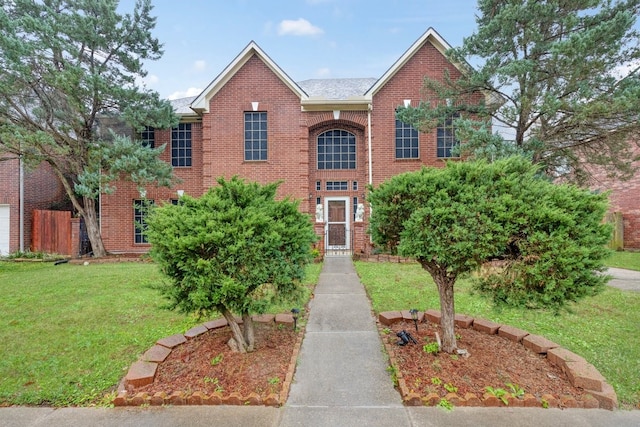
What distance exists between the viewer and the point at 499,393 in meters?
2.97

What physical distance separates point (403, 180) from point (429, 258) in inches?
34.3

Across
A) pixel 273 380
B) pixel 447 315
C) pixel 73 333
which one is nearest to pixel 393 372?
pixel 447 315

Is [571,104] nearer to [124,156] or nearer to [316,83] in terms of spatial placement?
[316,83]

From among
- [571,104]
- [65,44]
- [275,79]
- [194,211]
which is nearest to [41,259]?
[65,44]

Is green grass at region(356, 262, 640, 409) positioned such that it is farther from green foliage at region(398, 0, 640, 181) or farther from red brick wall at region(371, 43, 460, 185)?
red brick wall at region(371, 43, 460, 185)

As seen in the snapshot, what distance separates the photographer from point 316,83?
626 inches

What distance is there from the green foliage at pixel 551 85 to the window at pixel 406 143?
4.83 ft

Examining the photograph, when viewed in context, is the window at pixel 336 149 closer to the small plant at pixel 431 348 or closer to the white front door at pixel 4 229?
the small plant at pixel 431 348

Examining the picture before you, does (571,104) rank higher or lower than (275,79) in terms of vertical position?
lower

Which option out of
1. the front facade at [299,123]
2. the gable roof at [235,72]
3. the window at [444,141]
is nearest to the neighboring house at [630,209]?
the window at [444,141]

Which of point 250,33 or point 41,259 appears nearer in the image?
point 41,259

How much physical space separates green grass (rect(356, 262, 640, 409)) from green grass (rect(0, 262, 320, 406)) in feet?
7.43

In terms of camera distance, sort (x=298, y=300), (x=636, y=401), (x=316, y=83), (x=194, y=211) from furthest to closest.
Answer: (x=316, y=83), (x=298, y=300), (x=194, y=211), (x=636, y=401)

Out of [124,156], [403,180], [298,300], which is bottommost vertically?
[298,300]
